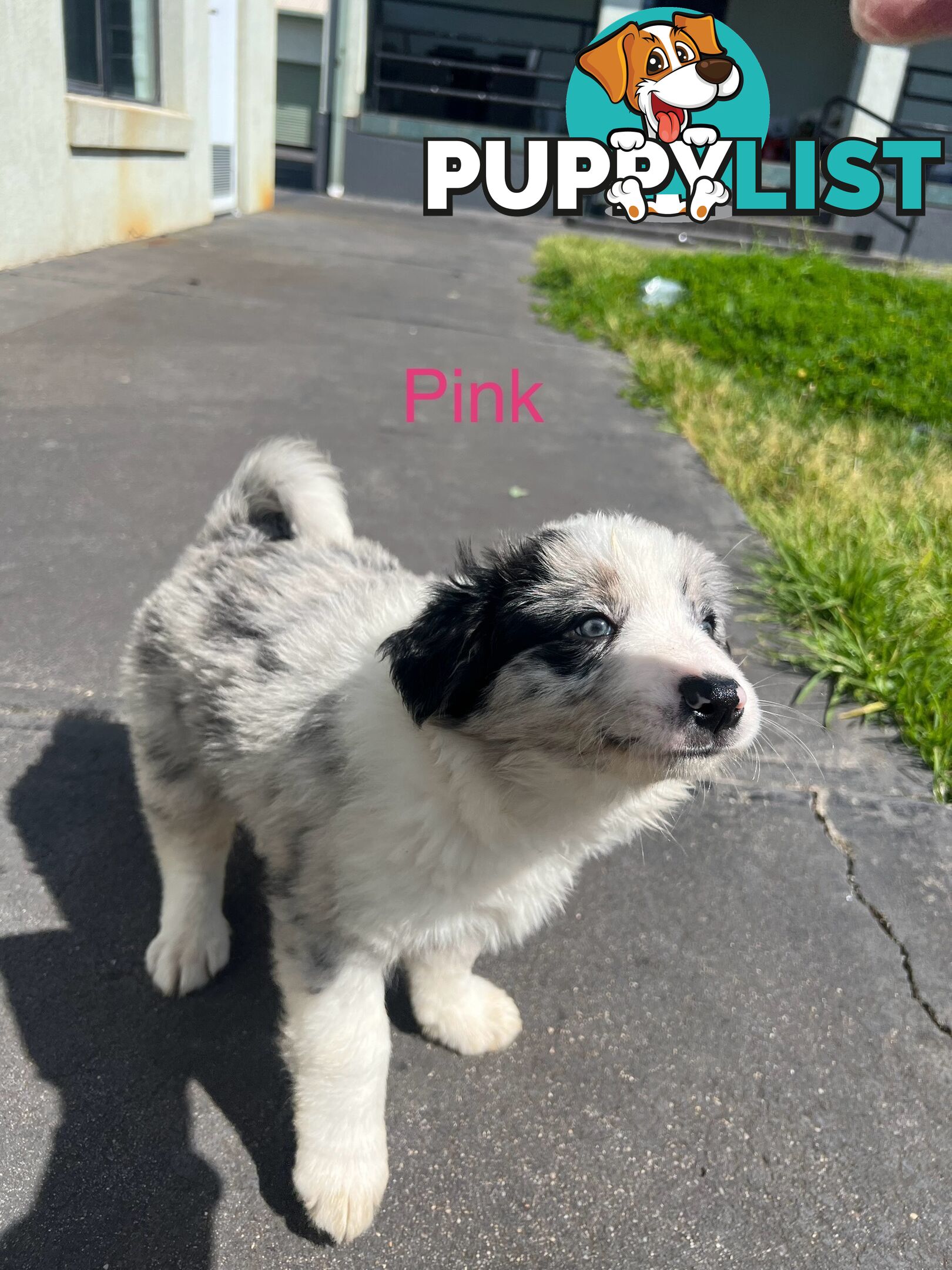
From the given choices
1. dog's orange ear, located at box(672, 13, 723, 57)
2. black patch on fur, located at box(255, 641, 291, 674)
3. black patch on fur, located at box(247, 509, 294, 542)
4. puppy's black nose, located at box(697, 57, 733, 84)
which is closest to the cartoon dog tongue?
puppy's black nose, located at box(697, 57, 733, 84)

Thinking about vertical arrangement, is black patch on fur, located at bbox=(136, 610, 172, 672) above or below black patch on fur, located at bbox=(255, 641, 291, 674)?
below

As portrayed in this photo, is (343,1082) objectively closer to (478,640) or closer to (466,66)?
(478,640)

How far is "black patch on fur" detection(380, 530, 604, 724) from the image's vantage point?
5.71 ft

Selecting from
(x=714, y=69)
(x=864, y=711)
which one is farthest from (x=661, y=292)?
(x=714, y=69)

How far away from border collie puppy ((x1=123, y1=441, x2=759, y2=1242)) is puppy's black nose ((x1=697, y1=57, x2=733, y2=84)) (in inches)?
685

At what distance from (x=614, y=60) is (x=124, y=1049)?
18.9 meters

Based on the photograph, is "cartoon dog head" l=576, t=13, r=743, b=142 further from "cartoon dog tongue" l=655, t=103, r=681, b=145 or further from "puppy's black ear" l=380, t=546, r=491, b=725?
"puppy's black ear" l=380, t=546, r=491, b=725

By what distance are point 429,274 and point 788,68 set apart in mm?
16063

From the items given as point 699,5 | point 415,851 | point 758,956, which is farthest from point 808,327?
point 699,5

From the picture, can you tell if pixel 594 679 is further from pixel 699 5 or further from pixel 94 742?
pixel 699 5

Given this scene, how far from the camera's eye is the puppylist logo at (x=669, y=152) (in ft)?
51.3

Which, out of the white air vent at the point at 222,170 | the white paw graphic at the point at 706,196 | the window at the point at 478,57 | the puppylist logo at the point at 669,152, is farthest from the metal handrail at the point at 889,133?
the white air vent at the point at 222,170

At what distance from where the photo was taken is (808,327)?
Answer: 891 centimetres

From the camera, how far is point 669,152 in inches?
612
